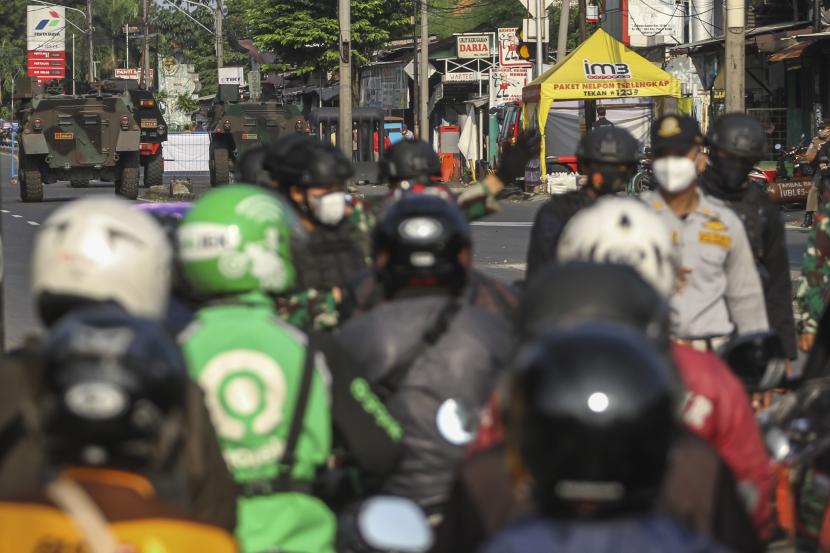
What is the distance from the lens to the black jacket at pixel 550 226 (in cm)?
710

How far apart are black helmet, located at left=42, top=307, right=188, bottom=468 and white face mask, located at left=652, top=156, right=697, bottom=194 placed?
4.28 metres

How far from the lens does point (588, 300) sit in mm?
2844

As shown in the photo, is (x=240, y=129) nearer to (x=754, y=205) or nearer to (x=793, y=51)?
(x=793, y=51)

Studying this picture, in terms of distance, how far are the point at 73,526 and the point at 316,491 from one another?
A: 125 cm

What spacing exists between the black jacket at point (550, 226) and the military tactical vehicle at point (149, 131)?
101ft

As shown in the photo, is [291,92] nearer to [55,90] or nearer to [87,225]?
[55,90]

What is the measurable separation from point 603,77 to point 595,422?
33361 millimetres

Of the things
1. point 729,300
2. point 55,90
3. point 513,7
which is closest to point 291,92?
point 513,7

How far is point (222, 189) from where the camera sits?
13.2ft

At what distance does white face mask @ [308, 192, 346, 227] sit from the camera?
21.9ft

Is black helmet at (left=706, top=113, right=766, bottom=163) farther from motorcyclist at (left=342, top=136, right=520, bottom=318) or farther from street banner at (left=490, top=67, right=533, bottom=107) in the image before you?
street banner at (left=490, top=67, right=533, bottom=107)

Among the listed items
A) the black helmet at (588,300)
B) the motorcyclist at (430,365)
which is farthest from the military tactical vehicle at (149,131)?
the black helmet at (588,300)

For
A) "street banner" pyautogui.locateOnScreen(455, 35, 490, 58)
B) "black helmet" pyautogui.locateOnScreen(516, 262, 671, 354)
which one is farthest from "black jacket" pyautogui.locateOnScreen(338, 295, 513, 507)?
"street banner" pyautogui.locateOnScreen(455, 35, 490, 58)

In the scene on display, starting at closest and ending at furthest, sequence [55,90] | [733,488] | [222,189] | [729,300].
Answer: [733,488] < [222,189] < [729,300] < [55,90]
